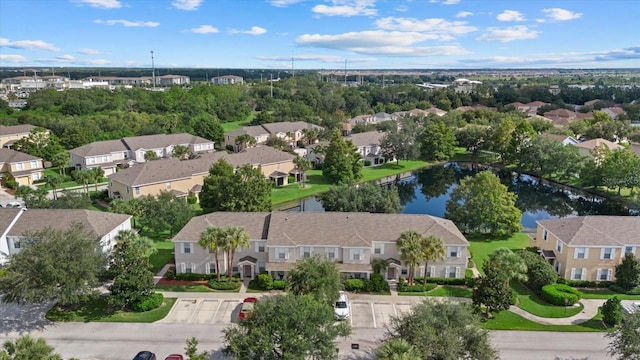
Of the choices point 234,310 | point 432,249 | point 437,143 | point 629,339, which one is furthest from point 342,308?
point 437,143

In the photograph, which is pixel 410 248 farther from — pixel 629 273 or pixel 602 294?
pixel 629 273

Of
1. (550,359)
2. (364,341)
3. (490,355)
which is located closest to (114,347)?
(364,341)

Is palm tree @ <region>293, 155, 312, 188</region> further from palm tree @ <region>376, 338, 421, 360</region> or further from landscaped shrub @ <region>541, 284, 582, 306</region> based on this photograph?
palm tree @ <region>376, 338, 421, 360</region>

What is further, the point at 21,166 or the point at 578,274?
the point at 21,166

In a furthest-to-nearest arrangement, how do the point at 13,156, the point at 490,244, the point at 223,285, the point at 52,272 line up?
1. the point at 13,156
2. the point at 490,244
3. the point at 223,285
4. the point at 52,272

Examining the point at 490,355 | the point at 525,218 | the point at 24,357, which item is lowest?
the point at 525,218

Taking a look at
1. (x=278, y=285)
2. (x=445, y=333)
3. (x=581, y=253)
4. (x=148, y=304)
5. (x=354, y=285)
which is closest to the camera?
(x=445, y=333)

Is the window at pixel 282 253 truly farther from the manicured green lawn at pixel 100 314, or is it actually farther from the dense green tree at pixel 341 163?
the dense green tree at pixel 341 163

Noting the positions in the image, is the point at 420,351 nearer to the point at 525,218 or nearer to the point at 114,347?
the point at 114,347
